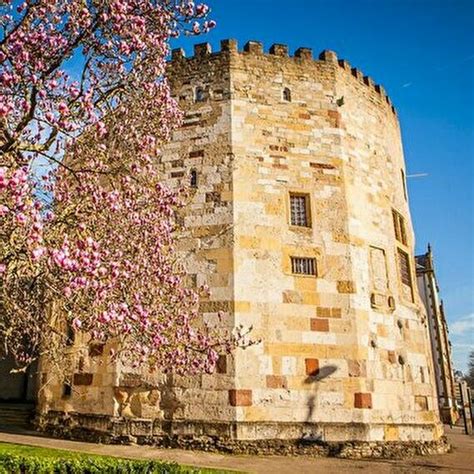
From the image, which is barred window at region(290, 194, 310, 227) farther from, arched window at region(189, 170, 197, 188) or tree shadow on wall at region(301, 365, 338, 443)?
tree shadow on wall at region(301, 365, 338, 443)

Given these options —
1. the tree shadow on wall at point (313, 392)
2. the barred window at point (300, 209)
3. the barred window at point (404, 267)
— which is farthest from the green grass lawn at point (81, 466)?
the barred window at point (404, 267)

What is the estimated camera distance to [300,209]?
12.7 metres

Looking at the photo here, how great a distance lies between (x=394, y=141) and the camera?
16.2m

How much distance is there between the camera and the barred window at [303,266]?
1209 centimetres

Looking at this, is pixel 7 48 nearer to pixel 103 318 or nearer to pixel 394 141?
pixel 103 318

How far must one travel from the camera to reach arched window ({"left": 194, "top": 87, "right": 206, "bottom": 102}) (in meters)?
13.4

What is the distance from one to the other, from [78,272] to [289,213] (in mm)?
7333

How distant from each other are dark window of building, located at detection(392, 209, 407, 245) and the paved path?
616 cm

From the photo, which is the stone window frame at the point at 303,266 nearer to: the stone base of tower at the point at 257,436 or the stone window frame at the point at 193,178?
the stone window frame at the point at 193,178

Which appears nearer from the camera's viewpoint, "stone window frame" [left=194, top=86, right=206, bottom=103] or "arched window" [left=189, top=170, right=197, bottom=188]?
"arched window" [left=189, top=170, right=197, bottom=188]

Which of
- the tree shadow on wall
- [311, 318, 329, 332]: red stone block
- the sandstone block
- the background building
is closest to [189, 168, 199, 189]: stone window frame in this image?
[311, 318, 329, 332]: red stone block

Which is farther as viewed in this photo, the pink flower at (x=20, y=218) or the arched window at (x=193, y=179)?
the arched window at (x=193, y=179)

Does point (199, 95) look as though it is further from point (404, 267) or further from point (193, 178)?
point (404, 267)

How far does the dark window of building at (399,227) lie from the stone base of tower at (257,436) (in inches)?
219
